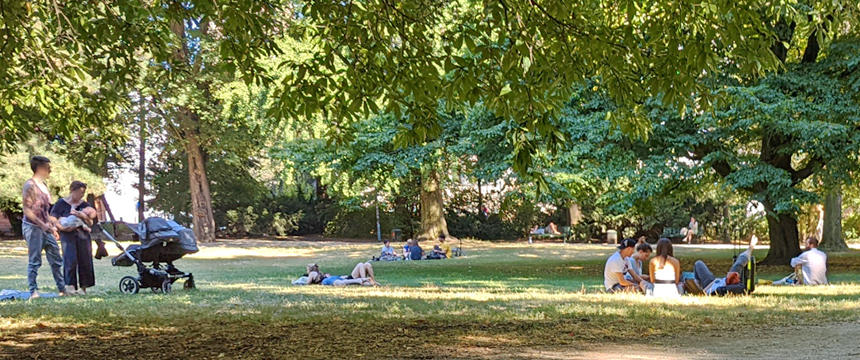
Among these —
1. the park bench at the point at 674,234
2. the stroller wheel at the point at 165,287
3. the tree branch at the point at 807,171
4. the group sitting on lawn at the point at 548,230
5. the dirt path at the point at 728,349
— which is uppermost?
the tree branch at the point at 807,171

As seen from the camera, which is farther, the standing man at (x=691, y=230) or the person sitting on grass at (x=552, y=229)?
the person sitting on grass at (x=552, y=229)

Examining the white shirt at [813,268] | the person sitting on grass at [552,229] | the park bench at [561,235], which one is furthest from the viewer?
the person sitting on grass at [552,229]

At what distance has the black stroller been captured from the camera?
12.7 m

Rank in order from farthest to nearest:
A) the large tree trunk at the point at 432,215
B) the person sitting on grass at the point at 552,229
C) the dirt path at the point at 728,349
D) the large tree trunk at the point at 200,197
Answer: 1. the person sitting on grass at the point at 552,229
2. the large tree trunk at the point at 432,215
3. the large tree trunk at the point at 200,197
4. the dirt path at the point at 728,349

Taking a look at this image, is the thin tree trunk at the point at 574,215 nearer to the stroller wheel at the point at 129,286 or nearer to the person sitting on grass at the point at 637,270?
the person sitting on grass at the point at 637,270

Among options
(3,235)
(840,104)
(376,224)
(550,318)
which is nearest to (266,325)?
(550,318)

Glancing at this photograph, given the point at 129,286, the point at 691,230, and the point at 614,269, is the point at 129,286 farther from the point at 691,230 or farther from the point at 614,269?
the point at 691,230

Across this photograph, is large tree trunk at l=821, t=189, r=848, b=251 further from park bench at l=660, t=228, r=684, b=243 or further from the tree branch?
the tree branch

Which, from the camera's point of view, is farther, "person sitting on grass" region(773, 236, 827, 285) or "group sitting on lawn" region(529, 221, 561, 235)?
"group sitting on lawn" region(529, 221, 561, 235)

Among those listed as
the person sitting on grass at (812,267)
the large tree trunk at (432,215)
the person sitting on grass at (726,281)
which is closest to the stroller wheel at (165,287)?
the person sitting on grass at (726,281)

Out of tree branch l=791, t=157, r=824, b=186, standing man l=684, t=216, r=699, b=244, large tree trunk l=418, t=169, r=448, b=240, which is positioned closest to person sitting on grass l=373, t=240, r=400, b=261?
large tree trunk l=418, t=169, r=448, b=240

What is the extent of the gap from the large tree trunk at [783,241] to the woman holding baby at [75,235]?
18763 mm

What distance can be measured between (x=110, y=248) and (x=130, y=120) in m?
5.55

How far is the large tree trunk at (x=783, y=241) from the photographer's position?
2417cm
